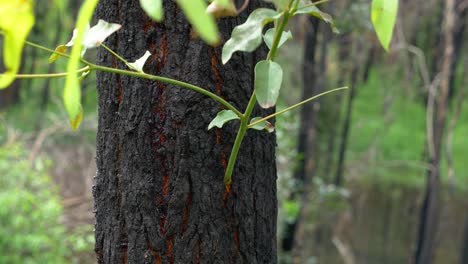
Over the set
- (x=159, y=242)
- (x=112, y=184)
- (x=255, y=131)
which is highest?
(x=255, y=131)

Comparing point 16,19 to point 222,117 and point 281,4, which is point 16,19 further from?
point 222,117

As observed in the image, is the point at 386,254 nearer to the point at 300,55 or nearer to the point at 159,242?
the point at 300,55

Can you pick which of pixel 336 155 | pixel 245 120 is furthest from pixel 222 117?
pixel 336 155

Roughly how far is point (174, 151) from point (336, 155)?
31.7 feet

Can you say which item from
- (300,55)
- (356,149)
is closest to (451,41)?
(300,55)

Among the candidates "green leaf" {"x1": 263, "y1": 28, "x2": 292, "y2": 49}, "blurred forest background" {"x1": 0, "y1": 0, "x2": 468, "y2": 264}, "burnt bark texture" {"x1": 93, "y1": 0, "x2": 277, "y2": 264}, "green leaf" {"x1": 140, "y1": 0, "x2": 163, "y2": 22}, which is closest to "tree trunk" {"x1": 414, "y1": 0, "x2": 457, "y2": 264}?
"blurred forest background" {"x1": 0, "y1": 0, "x2": 468, "y2": 264}

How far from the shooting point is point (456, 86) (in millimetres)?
12492

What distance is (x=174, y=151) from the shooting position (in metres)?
1.26

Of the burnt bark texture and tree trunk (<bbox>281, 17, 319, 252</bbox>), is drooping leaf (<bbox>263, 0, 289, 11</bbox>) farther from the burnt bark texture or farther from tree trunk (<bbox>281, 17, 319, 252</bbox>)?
tree trunk (<bbox>281, 17, 319, 252</bbox>)

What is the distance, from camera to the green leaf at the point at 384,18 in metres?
0.73

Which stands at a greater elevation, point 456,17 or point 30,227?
point 456,17

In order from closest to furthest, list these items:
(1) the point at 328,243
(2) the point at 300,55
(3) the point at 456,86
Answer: (2) the point at 300,55
(1) the point at 328,243
(3) the point at 456,86

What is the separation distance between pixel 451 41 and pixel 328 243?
3261 millimetres

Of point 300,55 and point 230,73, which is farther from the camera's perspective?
point 300,55
